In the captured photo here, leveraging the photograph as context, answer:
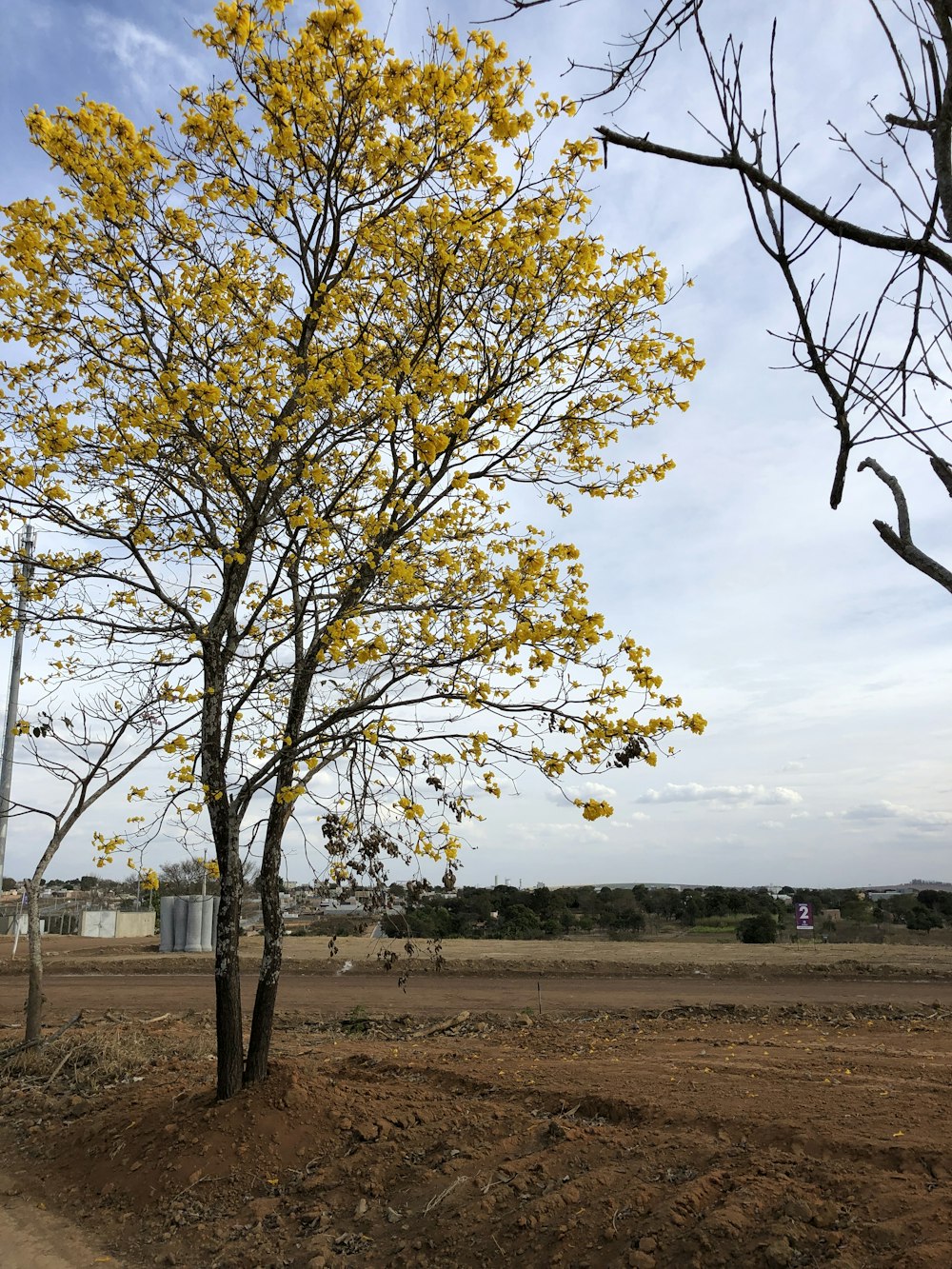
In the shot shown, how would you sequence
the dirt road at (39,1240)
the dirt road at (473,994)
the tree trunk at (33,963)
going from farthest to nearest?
the dirt road at (473,994)
the tree trunk at (33,963)
the dirt road at (39,1240)

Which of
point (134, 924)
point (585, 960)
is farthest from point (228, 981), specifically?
point (134, 924)

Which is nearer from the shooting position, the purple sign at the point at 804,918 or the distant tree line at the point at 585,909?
the purple sign at the point at 804,918

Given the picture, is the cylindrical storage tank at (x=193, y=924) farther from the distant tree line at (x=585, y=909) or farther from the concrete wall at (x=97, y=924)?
the concrete wall at (x=97, y=924)

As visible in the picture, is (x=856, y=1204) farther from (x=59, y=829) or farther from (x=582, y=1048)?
(x=59, y=829)

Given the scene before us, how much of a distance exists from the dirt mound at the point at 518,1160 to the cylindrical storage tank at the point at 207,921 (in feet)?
52.7

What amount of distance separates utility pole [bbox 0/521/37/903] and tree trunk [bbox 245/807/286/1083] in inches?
99.1

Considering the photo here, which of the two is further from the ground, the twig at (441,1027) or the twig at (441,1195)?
the twig at (441,1195)

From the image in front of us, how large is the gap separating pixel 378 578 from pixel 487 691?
3.88ft

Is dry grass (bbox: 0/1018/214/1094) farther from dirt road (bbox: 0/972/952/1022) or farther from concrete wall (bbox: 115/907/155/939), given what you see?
concrete wall (bbox: 115/907/155/939)

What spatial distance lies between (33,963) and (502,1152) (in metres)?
5.34

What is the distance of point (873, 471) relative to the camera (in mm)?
2525

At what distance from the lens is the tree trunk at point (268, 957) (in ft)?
21.2

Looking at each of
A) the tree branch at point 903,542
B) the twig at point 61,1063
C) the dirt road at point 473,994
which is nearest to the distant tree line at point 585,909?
the dirt road at point 473,994

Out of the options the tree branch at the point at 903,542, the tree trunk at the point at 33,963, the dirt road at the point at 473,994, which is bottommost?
the dirt road at the point at 473,994
